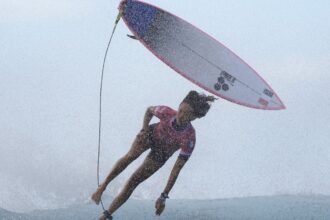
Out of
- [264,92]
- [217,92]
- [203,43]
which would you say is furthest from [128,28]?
[264,92]

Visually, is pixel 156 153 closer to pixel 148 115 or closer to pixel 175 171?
pixel 175 171

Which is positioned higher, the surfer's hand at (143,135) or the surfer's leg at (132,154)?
the surfer's hand at (143,135)

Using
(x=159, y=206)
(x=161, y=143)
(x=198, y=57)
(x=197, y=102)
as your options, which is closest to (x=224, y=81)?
(x=198, y=57)

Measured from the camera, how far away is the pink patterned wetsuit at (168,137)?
30.3 ft

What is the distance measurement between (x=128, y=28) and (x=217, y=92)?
2731mm

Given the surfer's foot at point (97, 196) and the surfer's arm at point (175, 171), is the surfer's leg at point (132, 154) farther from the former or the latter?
the surfer's arm at point (175, 171)

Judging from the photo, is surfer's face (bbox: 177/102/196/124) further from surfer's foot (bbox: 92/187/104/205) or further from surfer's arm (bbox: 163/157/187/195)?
surfer's foot (bbox: 92/187/104/205)

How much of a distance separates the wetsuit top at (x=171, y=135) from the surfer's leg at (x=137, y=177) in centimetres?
43

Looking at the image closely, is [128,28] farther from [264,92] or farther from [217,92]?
[264,92]

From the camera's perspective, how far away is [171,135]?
933cm

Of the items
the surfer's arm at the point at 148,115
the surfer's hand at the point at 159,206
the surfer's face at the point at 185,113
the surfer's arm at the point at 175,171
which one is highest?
the surfer's face at the point at 185,113

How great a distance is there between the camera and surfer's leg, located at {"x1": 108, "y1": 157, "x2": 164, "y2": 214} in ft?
31.1

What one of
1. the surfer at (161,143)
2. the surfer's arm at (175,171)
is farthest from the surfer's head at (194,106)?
the surfer's arm at (175,171)

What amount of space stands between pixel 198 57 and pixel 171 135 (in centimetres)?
244
